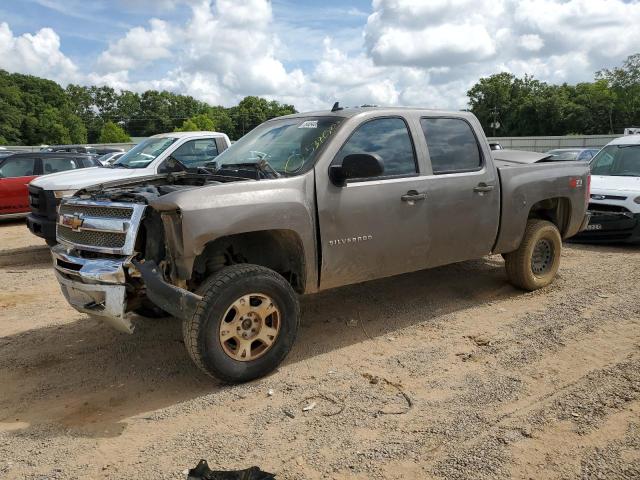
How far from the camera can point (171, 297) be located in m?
3.67

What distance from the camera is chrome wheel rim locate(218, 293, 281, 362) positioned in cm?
393

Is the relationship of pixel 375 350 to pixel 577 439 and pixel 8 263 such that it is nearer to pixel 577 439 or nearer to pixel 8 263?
pixel 577 439

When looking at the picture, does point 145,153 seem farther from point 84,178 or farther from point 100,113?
point 100,113

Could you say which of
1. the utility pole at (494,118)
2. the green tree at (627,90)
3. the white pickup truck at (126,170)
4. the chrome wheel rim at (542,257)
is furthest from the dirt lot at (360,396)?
the utility pole at (494,118)

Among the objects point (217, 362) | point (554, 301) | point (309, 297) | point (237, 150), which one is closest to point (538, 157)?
point (554, 301)

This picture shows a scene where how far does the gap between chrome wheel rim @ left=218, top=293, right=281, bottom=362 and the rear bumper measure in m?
6.81

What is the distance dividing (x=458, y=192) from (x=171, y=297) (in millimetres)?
2923

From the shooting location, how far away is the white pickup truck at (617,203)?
338 inches

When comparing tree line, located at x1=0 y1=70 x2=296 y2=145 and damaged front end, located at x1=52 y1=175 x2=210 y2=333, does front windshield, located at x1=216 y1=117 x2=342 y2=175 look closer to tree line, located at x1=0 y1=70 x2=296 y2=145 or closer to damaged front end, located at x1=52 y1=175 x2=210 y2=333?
damaged front end, located at x1=52 y1=175 x2=210 y2=333

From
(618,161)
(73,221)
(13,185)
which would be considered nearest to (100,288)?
(73,221)

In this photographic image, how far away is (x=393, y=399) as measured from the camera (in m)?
3.83

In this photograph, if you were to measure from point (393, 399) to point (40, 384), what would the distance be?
8.85 ft

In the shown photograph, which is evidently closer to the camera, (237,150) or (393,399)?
(393,399)

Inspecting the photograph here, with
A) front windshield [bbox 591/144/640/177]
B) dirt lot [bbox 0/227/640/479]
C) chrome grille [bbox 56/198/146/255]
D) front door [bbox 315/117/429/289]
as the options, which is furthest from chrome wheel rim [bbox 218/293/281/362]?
front windshield [bbox 591/144/640/177]
